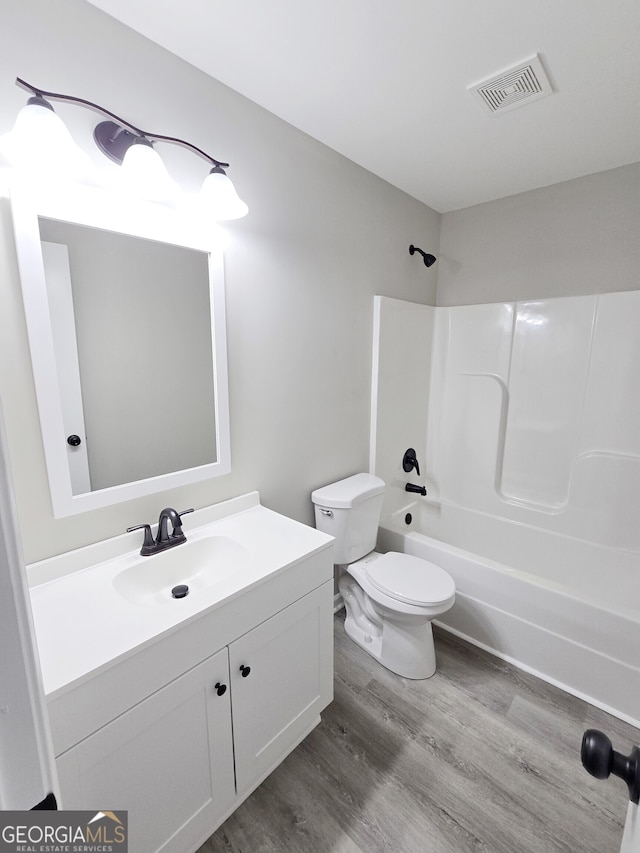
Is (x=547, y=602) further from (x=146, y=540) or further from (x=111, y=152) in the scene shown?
(x=111, y=152)

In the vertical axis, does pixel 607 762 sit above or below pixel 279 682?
above

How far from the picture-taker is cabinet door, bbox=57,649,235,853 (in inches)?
34.2

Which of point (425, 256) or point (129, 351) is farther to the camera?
point (425, 256)

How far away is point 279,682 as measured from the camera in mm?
1293

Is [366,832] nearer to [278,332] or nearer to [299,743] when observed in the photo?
[299,743]

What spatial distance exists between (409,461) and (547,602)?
106cm

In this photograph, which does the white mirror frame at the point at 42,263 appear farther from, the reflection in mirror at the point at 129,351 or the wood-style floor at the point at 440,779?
the wood-style floor at the point at 440,779

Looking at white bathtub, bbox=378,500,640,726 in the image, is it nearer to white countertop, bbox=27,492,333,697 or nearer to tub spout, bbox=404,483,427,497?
tub spout, bbox=404,483,427,497

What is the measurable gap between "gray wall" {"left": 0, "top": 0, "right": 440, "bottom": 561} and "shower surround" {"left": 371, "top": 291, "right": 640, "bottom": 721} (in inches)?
11.7

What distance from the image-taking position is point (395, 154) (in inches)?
71.4

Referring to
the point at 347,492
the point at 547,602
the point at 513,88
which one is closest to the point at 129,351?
the point at 347,492

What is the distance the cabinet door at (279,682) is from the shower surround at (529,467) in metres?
0.93

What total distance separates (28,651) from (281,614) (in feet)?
→ 3.21

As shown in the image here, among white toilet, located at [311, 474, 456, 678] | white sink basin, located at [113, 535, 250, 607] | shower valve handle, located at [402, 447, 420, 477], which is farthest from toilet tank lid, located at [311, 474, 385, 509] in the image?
white sink basin, located at [113, 535, 250, 607]
